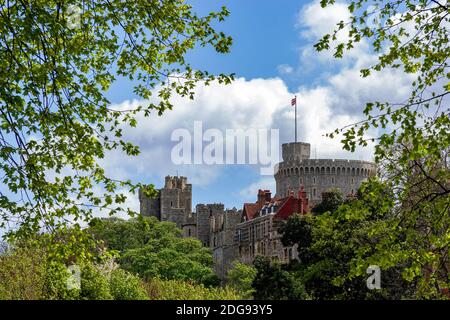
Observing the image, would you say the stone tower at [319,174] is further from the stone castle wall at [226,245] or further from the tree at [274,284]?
the tree at [274,284]

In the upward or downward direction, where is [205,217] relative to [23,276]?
upward

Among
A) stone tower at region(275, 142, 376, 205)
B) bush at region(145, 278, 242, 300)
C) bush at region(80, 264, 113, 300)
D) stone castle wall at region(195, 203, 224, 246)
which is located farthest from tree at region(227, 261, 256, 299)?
stone tower at region(275, 142, 376, 205)

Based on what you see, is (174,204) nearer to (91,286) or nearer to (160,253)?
(160,253)

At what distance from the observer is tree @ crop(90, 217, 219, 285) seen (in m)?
90.2

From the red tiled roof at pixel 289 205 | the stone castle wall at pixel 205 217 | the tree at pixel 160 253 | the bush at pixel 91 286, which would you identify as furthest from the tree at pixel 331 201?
the stone castle wall at pixel 205 217

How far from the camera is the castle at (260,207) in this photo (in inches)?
3570

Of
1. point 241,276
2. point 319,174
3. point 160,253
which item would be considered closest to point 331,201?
point 241,276

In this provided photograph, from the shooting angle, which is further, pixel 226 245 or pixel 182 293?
pixel 226 245

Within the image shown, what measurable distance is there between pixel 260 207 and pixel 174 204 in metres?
37.0

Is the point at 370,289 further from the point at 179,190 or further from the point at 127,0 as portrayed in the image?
the point at 179,190

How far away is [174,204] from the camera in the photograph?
Result: 440ft

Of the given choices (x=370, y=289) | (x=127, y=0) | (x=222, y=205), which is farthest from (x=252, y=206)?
(x=127, y=0)
